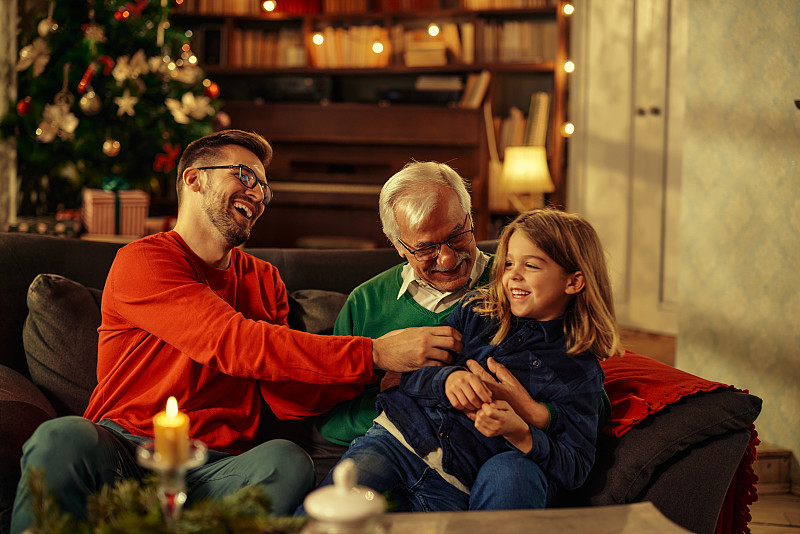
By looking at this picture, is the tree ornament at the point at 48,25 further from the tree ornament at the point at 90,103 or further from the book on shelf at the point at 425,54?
the book on shelf at the point at 425,54

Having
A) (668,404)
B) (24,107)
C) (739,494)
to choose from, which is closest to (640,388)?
(668,404)

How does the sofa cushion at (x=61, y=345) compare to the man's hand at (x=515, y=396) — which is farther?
the sofa cushion at (x=61, y=345)

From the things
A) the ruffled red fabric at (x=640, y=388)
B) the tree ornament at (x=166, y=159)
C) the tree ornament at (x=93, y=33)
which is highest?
the tree ornament at (x=93, y=33)

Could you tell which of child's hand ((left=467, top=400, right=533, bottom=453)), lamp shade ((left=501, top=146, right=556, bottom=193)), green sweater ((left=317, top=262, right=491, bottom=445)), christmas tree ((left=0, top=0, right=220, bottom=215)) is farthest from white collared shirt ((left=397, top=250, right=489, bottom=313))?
lamp shade ((left=501, top=146, right=556, bottom=193))

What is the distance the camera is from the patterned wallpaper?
2.69m

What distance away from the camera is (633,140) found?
193 inches

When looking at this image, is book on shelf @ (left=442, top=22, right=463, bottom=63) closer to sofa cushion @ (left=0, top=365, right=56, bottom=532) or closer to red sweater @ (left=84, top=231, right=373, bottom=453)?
red sweater @ (left=84, top=231, right=373, bottom=453)

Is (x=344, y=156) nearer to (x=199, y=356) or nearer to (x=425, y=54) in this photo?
(x=425, y=54)

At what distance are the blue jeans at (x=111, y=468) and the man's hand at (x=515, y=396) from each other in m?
0.39

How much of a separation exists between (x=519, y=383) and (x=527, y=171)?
355 cm

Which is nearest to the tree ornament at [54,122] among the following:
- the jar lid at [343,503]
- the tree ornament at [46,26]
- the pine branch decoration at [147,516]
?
the tree ornament at [46,26]

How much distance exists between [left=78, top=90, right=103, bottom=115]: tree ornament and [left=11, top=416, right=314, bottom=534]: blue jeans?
267 cm

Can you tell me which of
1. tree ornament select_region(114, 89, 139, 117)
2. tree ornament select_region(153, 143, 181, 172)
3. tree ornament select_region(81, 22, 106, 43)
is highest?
tree ornament select_region(81, 22, 106, 43)

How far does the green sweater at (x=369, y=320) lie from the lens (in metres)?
1.87
